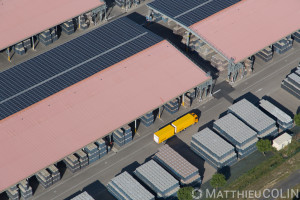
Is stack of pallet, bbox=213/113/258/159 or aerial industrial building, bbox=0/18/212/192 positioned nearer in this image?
aerial industrial building, bbox=0/18/212/192

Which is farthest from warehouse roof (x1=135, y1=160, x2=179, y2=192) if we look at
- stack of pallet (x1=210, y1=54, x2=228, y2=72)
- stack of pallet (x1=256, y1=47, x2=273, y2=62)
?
stack of pallet (x1=256, y1=47, x2=273, y2=62)

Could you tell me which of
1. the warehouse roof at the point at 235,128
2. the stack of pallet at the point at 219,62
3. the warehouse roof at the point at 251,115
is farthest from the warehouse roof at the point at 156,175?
the stack of pallet at the point at 219,62

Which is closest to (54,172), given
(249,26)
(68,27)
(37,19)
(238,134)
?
(238,134)

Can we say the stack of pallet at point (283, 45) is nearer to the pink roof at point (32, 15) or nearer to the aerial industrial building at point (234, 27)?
the aerial industrial building at point (234, 27)

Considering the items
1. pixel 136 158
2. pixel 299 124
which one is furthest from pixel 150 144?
pixel 299 124

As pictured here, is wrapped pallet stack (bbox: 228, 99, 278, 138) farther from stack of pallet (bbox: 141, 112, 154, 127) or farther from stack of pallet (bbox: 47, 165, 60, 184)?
stack of pallet (bbox: 47, 165, 60, 184)
